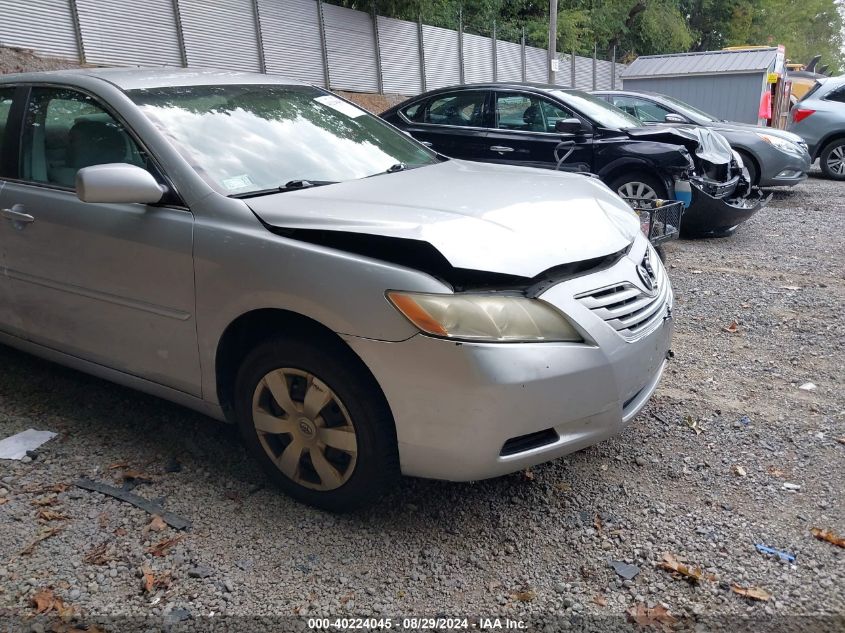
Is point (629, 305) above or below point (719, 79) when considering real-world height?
below

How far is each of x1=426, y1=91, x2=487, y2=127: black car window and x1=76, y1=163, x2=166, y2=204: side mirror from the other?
590 centimetres

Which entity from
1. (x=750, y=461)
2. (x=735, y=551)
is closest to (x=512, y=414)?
(x=735, y=551)

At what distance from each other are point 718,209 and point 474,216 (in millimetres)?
5634

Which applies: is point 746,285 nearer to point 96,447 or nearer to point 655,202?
point 655,202

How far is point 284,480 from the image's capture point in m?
3.06

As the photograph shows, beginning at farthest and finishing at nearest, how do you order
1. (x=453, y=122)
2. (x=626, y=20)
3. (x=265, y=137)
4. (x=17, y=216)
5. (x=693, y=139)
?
(x=626, y=20)
(x=453, y=122)
(x=693, y=139)
(x=17, y=216)
(x=265, y=137)

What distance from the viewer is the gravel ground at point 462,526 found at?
99.1 inches

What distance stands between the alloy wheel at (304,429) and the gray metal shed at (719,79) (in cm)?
1557

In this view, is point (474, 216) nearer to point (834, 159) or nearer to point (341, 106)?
point (341, 106)

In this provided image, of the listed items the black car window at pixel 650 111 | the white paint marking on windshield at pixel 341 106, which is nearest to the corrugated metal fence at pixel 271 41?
the black car window at pixel 650 111

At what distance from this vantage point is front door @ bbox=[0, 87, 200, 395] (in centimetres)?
313

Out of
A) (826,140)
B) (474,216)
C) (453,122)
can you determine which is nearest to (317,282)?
(474,216)

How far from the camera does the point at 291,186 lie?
3.24 meters

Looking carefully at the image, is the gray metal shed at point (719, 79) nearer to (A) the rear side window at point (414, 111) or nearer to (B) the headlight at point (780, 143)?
(B) the headlight at point (780, 143)
